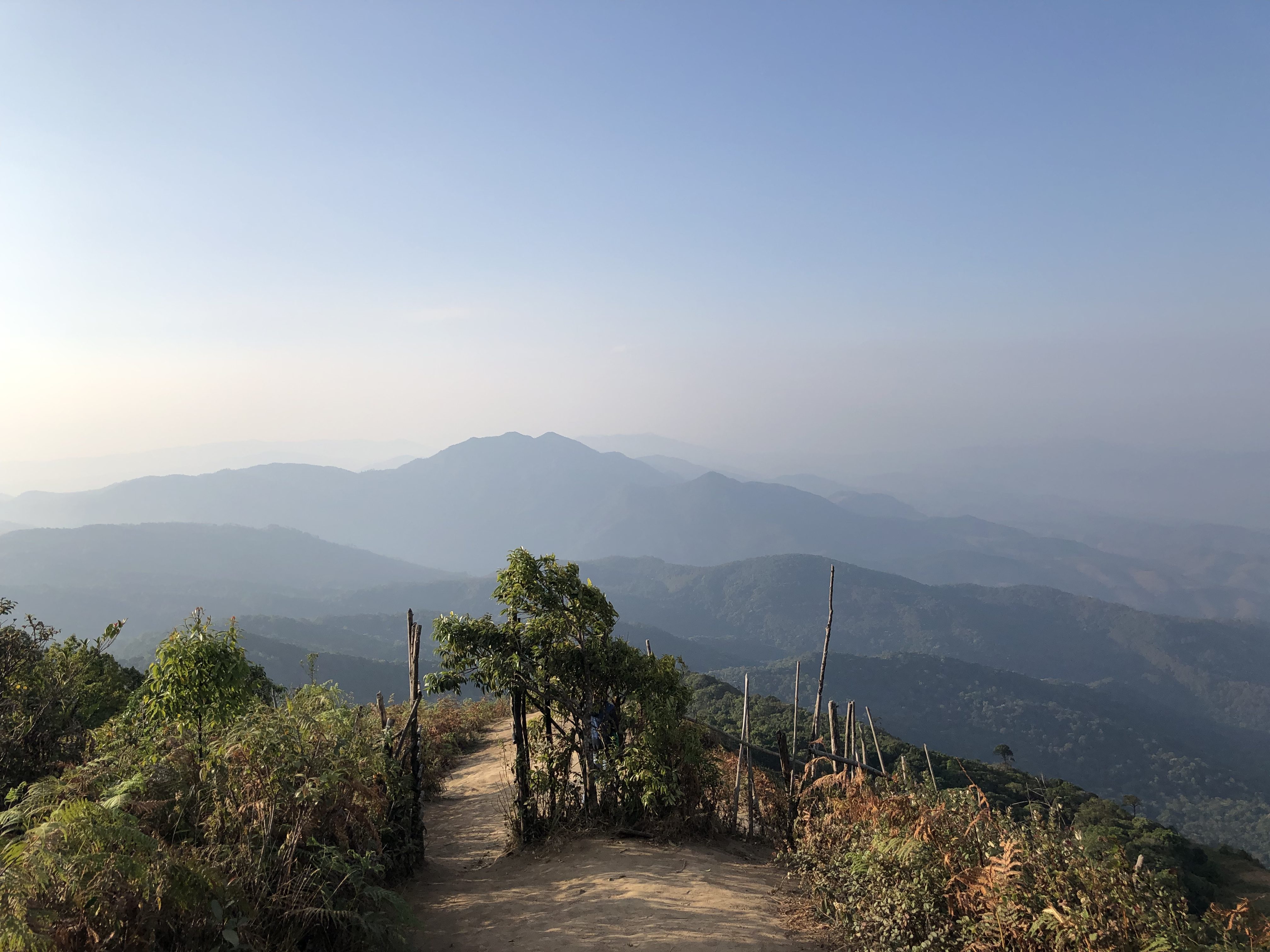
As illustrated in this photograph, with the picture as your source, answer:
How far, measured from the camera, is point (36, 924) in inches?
140

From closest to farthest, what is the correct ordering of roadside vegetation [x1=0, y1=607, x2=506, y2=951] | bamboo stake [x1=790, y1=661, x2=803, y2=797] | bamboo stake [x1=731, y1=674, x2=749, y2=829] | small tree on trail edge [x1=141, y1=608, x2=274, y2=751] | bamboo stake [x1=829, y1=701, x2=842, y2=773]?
1. roadside vegetation [x1=0, y1=607, x2=506, y2=951]
2. small tree on trail edge [x1=141, y1=608, x2=274, y2=751]
3. bamboo stake [x1=790, y1=661, x2=803, y2=797]
4. bamboo stake [x1=731, y1=674, x2=749, y2=829]
5. bamboo stake [x1=829, y1=701, x2=842, y2=773]

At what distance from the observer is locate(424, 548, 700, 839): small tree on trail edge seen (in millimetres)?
7762

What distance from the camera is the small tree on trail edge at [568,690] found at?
25.5ft

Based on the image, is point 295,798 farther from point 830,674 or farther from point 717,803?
point 830,674

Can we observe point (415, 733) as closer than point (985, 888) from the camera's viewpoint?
No

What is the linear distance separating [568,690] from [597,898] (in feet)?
7.74

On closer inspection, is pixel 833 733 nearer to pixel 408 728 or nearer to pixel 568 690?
pixel 568 690

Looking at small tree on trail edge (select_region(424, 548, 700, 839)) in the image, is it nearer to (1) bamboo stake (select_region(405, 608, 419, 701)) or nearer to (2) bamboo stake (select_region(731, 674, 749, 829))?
(1) bamboo stake (select_region(405, 608, 419, 701))

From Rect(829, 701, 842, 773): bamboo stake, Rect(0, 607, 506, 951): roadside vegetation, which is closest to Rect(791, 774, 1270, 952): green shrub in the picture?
Rect(829, 701, 842, 773): bamboo stake

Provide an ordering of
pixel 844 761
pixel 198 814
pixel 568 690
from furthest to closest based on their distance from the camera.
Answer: pixel 844 761, pixel 568 690, pixel 198 814

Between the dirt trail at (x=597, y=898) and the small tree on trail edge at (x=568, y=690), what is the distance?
0.60 m

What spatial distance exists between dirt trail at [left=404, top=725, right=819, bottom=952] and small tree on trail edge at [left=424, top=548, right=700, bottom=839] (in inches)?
23.5

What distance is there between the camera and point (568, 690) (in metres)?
8.11

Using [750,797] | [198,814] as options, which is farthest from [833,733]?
[198,814]
